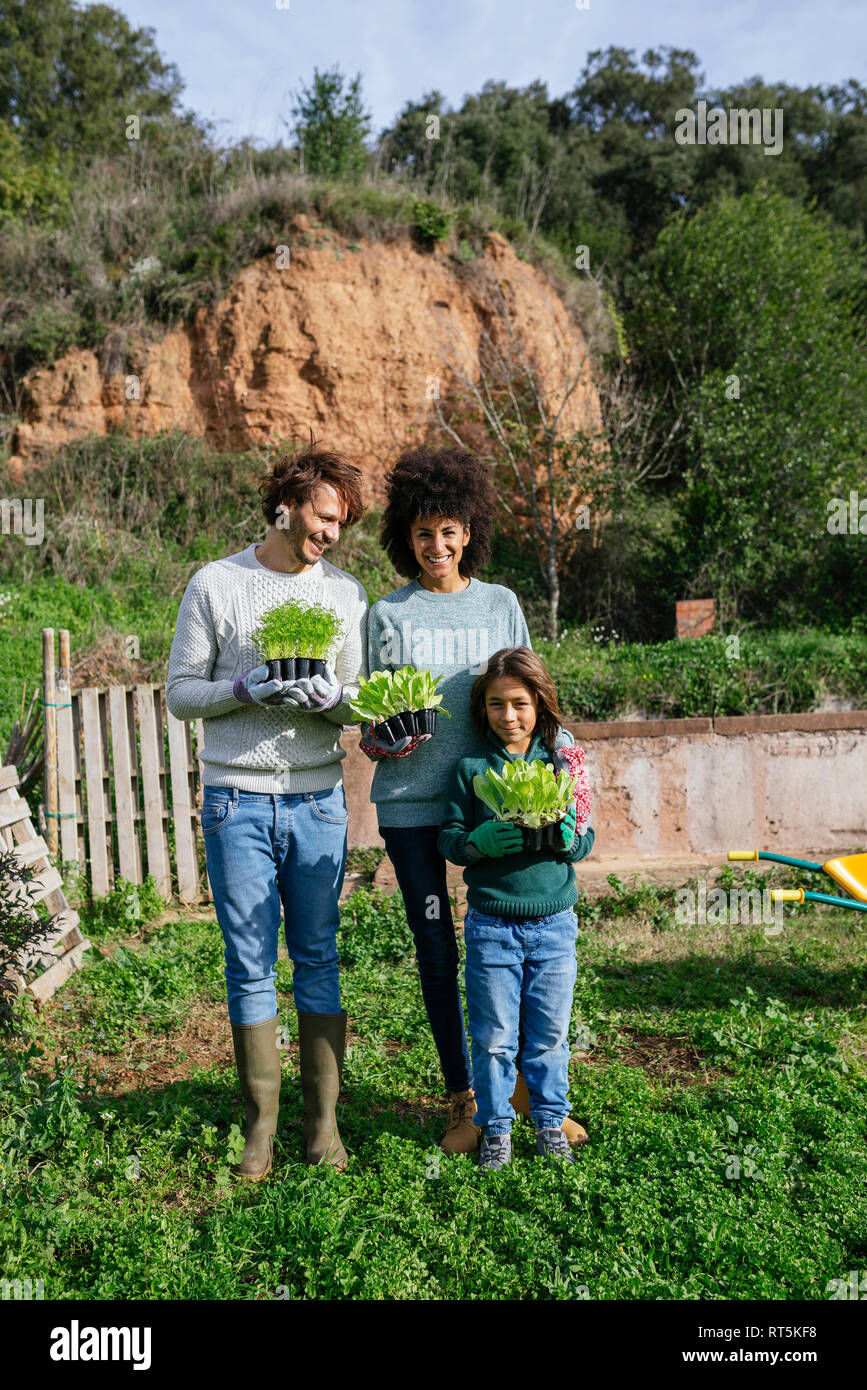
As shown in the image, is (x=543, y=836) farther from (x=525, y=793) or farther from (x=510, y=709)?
(x=510, y=709)

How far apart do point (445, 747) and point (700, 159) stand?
26.3 m

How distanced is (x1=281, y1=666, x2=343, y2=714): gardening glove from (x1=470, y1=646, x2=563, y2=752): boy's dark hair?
514 mm

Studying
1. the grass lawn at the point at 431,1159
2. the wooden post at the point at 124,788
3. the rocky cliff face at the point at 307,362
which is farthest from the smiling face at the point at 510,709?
the rocky cliff face at the point at 307,362

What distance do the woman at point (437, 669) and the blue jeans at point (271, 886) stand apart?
25 centimetres

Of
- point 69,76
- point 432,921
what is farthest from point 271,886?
point 69,76

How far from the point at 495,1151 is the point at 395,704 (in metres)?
1.50

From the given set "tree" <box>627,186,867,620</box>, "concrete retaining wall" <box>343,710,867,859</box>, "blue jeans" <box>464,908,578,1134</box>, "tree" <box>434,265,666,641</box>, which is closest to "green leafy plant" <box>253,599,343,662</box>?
"blue jeans" <box>464,908,578,1134</box>

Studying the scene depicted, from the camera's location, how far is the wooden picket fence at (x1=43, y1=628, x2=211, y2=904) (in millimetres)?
6180

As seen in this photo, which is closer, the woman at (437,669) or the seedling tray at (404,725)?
the seedling tray at (404,725)

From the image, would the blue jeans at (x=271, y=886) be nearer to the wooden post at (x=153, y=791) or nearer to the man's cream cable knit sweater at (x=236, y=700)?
the man's cream cable knit sweater at (x=236, y=700)

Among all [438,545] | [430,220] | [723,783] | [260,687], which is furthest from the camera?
[430,220]

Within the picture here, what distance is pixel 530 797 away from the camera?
2934 millimetres

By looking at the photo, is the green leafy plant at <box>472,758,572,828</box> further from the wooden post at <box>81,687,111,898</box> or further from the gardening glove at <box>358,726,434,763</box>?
the wooden post at <box>81,687,111,898</box>

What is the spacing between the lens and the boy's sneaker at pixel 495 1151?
300 cm
